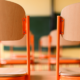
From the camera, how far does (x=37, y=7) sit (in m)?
3.82

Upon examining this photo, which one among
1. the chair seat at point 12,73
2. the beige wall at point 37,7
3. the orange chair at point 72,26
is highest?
the beige wall at point 37,7

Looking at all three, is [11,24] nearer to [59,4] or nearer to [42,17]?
[42,17]

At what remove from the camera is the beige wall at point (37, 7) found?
3.80 m

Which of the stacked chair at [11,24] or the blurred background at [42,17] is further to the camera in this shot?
the blurred background at [42,17]

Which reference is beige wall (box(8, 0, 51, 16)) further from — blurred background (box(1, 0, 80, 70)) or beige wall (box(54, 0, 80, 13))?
beige wall (box(54, 0, 80, 13))

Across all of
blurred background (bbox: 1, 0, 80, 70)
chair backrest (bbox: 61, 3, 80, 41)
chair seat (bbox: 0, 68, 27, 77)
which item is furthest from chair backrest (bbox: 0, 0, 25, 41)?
blurred background (bbox: 1, 0, 80, 70)

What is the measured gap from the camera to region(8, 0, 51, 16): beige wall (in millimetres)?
3799

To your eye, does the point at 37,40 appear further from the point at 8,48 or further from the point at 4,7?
the point at 4,7

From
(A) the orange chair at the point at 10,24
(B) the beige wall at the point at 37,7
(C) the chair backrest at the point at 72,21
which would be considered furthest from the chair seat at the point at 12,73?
(B) the beige wall at the point at 37,7

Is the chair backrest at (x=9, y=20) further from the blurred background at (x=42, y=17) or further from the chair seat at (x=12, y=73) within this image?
the blurred background at (x=42, y=17)

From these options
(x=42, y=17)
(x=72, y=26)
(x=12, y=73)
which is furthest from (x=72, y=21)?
(x=42, y=17)

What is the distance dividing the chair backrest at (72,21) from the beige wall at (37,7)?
10.2 feet

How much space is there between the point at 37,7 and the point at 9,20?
10.6 ft

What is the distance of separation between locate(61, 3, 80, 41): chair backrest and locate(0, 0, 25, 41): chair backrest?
0.38 m
